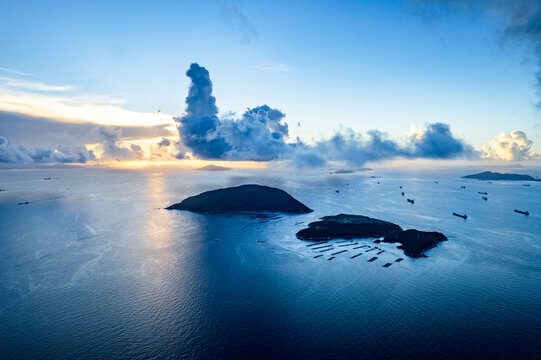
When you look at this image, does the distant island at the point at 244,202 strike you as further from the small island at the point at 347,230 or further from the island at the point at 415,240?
the island at the point at 415,240

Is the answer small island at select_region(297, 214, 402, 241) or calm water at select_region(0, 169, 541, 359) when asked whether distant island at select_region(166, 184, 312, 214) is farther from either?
calm water at select_region(0, 169, 541, 359)

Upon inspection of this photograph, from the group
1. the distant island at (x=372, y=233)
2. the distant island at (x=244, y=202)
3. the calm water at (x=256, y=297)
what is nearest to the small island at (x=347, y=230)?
the distant island at (x=372, y=233)

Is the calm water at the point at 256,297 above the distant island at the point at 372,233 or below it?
below

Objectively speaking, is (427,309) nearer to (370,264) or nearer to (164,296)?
(370,264)

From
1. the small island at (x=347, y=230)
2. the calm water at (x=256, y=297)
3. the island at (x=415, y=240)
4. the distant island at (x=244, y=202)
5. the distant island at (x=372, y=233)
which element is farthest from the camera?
the distant island at (x=244, y=202)

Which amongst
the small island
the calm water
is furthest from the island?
the small island
